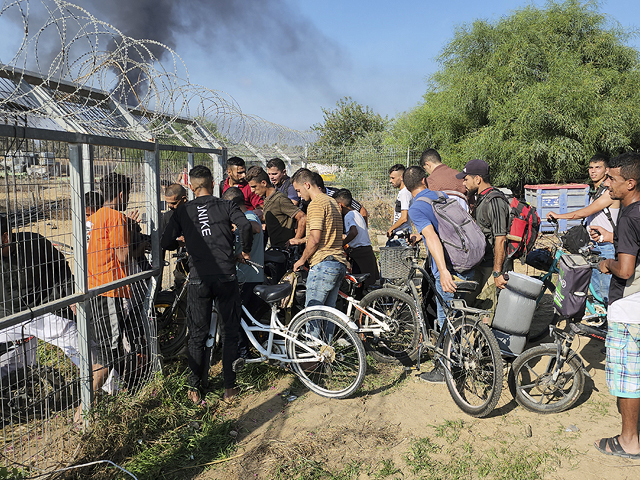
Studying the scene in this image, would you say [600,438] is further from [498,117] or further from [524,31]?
[524,31]

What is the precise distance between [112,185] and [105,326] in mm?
1140

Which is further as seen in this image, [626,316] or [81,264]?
[81,264]

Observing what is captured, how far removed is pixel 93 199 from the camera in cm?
378

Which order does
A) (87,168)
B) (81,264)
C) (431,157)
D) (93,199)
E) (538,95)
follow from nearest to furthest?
(81,264) < (87,168) < (93,199) < (431,157) < (538,95)

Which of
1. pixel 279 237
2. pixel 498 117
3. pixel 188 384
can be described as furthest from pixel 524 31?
pixel 188 384

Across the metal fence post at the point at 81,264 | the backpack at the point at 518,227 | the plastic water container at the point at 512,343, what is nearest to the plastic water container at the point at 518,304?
the plastic water container at the point at 512,343

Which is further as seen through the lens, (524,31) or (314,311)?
(524,31)

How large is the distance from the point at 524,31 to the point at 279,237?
12.9 meters

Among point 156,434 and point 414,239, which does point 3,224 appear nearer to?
point 156,434

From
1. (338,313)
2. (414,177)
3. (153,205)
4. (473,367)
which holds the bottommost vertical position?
(473,367)

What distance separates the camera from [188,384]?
412 cm

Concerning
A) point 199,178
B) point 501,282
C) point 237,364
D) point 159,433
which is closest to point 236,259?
point 199,178

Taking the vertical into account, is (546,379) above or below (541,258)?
below

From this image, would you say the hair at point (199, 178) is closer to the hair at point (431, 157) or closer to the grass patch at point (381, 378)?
the grass patch at point (381, 378)
